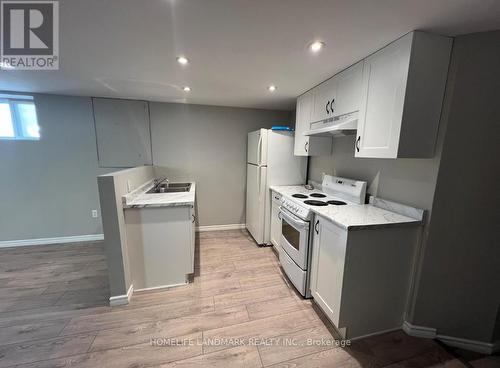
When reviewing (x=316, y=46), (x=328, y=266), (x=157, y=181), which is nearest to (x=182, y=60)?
(x=316, y=46)

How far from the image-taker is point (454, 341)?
5.19ft

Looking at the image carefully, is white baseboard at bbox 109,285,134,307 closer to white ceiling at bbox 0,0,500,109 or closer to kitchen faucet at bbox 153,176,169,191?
kitchen faucet at bbox 153,176,169,191

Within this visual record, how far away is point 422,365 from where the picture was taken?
139cm

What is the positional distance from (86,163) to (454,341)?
485cm

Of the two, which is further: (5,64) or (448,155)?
(5,64)

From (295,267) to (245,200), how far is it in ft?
6.19

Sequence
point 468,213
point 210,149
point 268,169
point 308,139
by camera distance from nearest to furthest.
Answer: point 468,213 → point 308,139 → point 268,169 → point 210,149

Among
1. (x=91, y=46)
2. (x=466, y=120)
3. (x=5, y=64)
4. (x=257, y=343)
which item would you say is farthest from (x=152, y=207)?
(x=466, y=120)

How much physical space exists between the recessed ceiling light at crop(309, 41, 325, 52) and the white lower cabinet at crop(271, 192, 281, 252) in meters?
1.68

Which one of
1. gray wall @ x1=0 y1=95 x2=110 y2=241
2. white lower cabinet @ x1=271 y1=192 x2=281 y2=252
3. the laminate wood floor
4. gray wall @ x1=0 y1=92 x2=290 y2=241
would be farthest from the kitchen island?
gray wall @ x1=0 y1=95 x2=110 y2=241

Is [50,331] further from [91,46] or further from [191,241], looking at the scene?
[91,46]

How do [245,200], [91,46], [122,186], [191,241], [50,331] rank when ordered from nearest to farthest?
[91,46], [50,331], [122,186], [191,241], [245,200]

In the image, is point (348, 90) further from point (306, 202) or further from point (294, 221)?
point (294, 221)

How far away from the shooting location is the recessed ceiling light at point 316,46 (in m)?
1.42
